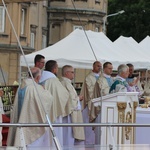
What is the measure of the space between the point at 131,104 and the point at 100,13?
47138mm

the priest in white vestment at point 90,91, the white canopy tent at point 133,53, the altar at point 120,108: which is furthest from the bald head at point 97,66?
the white canopy tent at point 133,53

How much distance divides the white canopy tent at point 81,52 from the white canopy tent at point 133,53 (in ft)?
1.72

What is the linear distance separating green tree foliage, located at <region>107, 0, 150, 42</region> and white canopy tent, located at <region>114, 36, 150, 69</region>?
3507 cm

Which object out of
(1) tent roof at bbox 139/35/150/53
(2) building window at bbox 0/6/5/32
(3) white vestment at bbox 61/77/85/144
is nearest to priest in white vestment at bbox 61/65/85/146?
(3) white vestment at bbox 61/77/85/144

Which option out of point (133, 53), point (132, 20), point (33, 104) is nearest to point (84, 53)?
point (133, 53)

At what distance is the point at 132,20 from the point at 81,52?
136 ft

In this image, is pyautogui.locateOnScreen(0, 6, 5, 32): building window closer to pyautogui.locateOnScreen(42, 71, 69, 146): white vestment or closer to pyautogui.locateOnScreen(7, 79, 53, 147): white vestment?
pyautogui.locateOnScreen(42, 71, 69, 146): white vestment

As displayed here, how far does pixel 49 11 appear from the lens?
5731 cm

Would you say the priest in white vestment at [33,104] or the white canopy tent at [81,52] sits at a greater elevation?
the white canopy tent at [81,52]

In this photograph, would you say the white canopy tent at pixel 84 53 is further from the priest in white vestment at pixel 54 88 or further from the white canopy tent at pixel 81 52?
the priest in white vestment at pixel 54 88

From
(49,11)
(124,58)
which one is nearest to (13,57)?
(49,11)

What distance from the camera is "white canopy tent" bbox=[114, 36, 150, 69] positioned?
22.7m

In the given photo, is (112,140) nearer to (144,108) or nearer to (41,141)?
(41,141)

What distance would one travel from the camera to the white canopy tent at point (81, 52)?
69.0 ft
